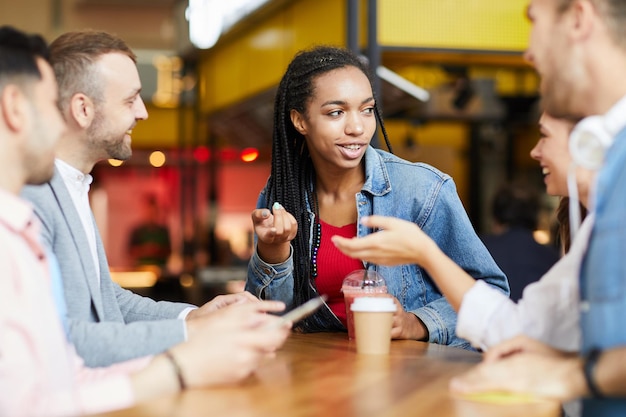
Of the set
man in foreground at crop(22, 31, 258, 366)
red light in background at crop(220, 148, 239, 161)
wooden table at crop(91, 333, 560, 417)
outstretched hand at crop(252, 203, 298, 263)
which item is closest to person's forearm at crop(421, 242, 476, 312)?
wooden table at crop(91, 333, 560, 417)

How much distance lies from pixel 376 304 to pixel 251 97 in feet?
18.9

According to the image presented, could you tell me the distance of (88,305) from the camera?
2039 millimetres

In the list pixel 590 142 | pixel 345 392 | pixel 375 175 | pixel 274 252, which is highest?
pixel 590 142

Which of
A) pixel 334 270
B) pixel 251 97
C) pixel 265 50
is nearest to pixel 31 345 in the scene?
pixel 334 270

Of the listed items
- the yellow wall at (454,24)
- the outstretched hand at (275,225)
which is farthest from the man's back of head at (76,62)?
the yellow wall at (454,24)

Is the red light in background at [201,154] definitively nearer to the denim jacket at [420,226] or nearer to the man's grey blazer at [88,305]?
the denim jacket at [420,226]

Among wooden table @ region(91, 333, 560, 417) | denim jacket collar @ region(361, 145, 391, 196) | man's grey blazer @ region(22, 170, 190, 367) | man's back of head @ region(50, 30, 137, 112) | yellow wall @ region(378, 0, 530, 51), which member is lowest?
wooden table @ region(91, 333, 560, 417)

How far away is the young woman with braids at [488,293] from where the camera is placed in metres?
1.72

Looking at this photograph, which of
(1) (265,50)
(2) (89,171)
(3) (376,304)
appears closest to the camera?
(3) (376,304)

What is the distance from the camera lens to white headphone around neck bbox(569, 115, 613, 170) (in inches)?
56.4

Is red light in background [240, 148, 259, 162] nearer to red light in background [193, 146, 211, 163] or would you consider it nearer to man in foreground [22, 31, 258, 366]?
red light in background [193, 146, 211, 163]

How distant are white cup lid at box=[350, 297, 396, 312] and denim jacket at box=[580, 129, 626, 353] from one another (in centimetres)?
66

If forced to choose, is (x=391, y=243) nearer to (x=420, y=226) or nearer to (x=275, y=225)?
(x=275, y=225)

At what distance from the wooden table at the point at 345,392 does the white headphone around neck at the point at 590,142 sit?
1.31ft
